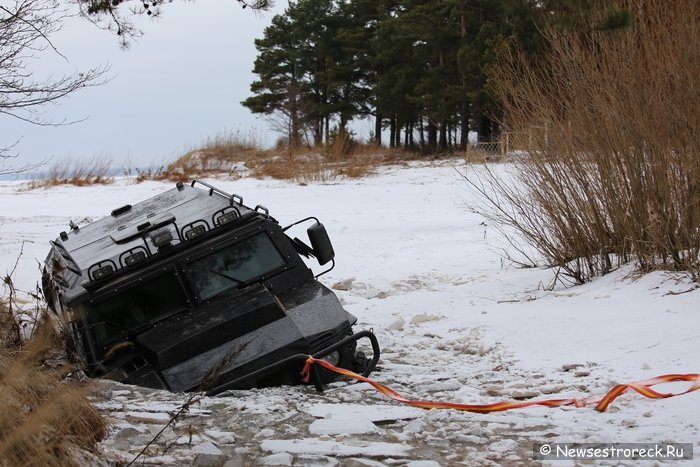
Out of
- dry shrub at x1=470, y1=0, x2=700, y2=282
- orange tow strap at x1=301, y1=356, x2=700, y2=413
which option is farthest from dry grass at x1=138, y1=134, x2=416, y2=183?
orange tow strap at x1=301, y1=356, x2=700, y2=413

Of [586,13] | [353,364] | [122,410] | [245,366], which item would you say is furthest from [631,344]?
[122,410]

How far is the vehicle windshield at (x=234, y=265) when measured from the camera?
20.8 ft

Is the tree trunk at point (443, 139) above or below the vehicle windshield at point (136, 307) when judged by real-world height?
above

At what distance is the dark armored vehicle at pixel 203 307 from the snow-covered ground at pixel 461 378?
29 cm

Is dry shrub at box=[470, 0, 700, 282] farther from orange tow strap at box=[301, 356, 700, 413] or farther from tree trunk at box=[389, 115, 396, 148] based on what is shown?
tree trunk at box=[389, 115, 396, 148]

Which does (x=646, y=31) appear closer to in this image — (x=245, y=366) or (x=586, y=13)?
(x=586, y=13)

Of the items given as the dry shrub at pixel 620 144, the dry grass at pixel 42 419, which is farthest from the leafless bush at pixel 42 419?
the dry shrub at pixel 620 144

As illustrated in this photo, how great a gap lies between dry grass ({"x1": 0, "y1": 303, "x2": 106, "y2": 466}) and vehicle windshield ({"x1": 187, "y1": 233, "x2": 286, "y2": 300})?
1.91 m

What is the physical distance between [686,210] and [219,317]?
4837 millimetres

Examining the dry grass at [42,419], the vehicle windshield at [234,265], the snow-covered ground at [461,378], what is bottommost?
the snow-covered ground at [461,378]

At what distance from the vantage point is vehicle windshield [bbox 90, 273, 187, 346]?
20.1ft

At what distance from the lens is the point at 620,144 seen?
827 centimetres

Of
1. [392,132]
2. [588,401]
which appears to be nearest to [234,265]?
[588,401]

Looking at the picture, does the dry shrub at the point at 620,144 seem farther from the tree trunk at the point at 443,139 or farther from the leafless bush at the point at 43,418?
the tree trunk at the point at 443,139
